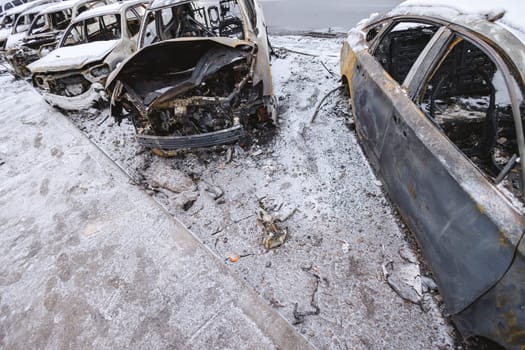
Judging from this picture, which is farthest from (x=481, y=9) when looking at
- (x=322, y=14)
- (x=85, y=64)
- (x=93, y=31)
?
(x=322, y=14)

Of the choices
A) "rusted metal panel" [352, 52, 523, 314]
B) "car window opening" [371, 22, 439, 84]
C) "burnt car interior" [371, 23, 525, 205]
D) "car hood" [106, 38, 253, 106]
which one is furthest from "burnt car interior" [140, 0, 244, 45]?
"rusted metal panel" [352, 52, 523, 314]

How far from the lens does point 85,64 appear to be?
4570 millimetres

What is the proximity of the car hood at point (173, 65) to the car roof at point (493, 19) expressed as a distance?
6.01ft

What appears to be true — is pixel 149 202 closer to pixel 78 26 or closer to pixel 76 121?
pixel 76 121

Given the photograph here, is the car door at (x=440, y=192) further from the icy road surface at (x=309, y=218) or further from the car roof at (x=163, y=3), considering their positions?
the car roof at (x=163, y=3)

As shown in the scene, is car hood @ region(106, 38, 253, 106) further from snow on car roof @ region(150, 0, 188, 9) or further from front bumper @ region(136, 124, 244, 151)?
snow on car roof @ region(150, 0, 188, 9)

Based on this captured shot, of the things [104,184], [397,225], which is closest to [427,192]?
[397,225]

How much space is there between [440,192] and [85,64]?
5142 mm

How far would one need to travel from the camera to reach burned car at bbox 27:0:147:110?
4.65 metres

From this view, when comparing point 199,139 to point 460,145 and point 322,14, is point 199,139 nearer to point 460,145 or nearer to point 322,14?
point 460,145

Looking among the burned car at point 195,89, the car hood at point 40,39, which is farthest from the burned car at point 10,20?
the burned car at point 195,89

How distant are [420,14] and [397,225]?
5.39 feet

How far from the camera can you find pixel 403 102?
6.53 ft

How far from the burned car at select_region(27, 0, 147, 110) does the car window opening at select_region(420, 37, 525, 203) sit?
4685mm
